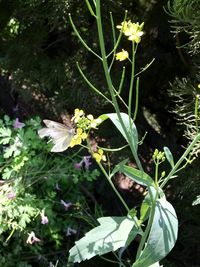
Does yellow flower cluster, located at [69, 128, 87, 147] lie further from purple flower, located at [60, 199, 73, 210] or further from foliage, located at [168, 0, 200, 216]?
purple flower, located at [60, 199, 73, 210]

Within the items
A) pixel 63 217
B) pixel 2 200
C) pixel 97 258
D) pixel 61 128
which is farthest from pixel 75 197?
pixel 61 128

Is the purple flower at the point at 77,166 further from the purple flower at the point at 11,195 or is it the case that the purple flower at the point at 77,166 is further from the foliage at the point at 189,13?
the foliage at the point at 189,13

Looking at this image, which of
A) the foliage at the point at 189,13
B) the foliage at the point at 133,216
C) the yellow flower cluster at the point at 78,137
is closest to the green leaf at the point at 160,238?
the foliage at the point at 133,216

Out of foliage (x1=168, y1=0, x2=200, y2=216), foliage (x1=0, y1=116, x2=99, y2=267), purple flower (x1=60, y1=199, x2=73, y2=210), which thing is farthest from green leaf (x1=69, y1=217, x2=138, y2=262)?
purple flower (x1=60, y1=199, x2=73, y2=210)

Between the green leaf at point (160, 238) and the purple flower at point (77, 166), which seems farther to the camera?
the purple flower at point (77, 166)

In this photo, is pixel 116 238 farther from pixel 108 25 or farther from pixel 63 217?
pixel 108 25
